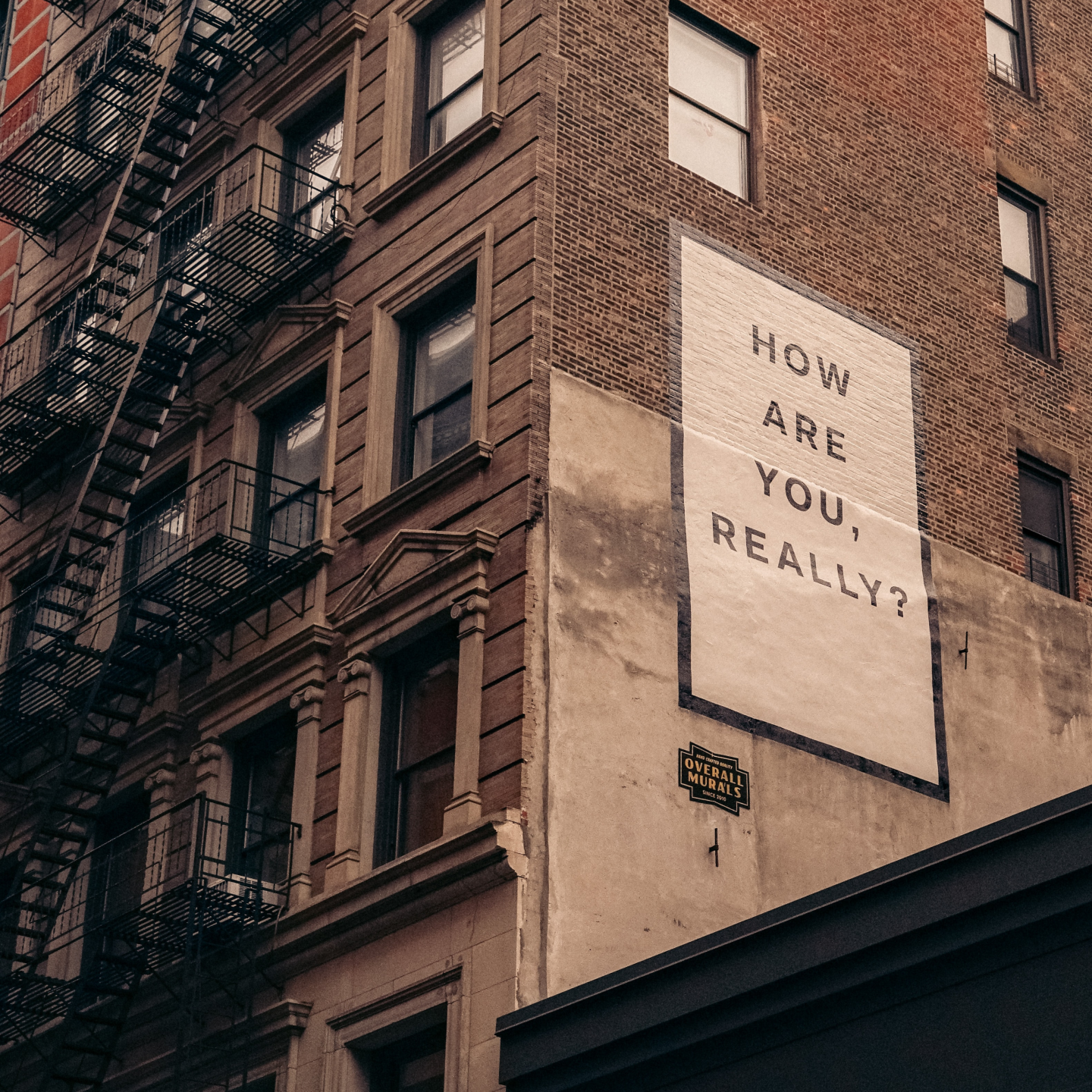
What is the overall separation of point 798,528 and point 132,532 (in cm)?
975

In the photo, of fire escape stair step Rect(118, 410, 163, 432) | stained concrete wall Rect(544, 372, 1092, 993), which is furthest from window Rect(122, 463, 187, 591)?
stained concrete wall Rect(544, 372, 1092, 993)

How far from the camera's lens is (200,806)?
72.7 ft

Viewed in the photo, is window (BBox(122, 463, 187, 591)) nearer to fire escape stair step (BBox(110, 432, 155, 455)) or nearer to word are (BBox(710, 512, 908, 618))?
fire escape stair step (BBox(110, 432, 155, 455))

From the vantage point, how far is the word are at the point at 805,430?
23641mm

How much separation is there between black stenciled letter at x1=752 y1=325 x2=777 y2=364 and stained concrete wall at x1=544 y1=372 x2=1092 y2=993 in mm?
2137

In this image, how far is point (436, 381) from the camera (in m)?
23.2

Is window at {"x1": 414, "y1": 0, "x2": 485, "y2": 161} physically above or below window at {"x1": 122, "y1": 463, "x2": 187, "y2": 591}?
above

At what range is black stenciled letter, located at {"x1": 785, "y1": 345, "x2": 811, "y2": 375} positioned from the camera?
24125mm

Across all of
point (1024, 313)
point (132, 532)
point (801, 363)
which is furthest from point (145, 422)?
point (1024, 313)

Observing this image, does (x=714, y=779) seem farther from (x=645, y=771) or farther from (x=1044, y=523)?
(x=1044, y=523)

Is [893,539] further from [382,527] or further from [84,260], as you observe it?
[84,260]

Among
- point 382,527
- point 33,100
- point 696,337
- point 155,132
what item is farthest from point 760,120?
point 33,100

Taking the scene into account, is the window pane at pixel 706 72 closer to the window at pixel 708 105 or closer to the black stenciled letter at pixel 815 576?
the window at pixel 708 105

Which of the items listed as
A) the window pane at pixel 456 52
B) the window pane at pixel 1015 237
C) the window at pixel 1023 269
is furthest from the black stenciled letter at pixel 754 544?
the window pane at pixel 1015 237
